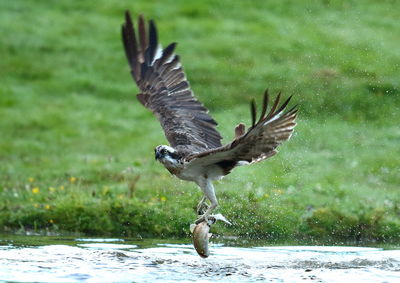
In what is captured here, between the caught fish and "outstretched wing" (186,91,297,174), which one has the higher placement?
"outstretched wing" (186,91,297,174)

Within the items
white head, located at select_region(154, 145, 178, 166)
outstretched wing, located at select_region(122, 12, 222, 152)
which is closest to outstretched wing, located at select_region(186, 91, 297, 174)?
white head, located at select_region(154, 145, 178, 166)

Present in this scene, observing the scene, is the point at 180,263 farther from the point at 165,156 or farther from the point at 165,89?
the point at 165,89

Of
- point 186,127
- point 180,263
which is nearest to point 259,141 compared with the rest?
point 180,263

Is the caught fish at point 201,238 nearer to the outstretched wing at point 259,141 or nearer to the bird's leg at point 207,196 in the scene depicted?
the bird's leg at point 207,196

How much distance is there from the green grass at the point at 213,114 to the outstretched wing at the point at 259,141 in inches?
103

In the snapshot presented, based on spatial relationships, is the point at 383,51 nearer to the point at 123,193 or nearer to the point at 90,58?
the point at 90,58

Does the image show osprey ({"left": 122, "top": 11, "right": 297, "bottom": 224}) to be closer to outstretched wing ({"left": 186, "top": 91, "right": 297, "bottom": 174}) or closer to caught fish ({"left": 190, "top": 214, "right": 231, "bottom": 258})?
outstretched wing ({"left": 186, "top": 91, "right": 297, "bottom": 174})

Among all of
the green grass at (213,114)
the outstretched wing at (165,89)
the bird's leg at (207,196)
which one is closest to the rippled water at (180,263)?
the bird's leg at (207,196)

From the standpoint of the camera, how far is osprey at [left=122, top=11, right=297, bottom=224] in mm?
8469

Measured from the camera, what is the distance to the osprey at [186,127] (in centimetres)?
847

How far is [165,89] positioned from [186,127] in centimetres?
86

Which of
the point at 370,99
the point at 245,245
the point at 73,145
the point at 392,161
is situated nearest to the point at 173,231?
→ the point at 245,245

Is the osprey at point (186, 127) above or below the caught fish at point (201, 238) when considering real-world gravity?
above

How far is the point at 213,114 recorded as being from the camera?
17906mm
